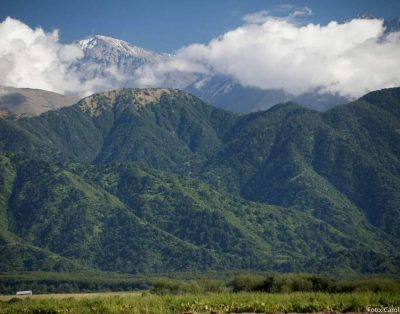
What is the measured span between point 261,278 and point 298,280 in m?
25.2

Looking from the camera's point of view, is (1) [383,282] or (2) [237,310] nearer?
(2) [237,310]

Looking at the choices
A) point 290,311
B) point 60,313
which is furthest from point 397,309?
point 60,313

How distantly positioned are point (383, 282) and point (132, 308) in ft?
148

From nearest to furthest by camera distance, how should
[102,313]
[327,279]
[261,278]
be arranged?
[102,313] → [327,279] → [261,278]

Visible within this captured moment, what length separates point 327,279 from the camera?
412 feet

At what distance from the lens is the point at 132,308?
82.7 metres

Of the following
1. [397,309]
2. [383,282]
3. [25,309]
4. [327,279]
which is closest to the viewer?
[397,309]

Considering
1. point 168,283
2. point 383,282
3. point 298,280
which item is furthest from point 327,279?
point 168,283

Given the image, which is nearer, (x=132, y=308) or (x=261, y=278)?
(x=132, y=308)

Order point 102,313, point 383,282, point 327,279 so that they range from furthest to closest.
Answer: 1. point 327,279
2. point 383,282
3. point 102,313

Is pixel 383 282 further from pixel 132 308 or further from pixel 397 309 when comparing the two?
pixel 132 308

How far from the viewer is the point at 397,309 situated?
2773 inches

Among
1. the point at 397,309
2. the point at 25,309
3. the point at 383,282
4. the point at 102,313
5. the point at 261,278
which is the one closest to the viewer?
the point at 397,309

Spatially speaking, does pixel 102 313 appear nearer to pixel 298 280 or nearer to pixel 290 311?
pixel 290 311
